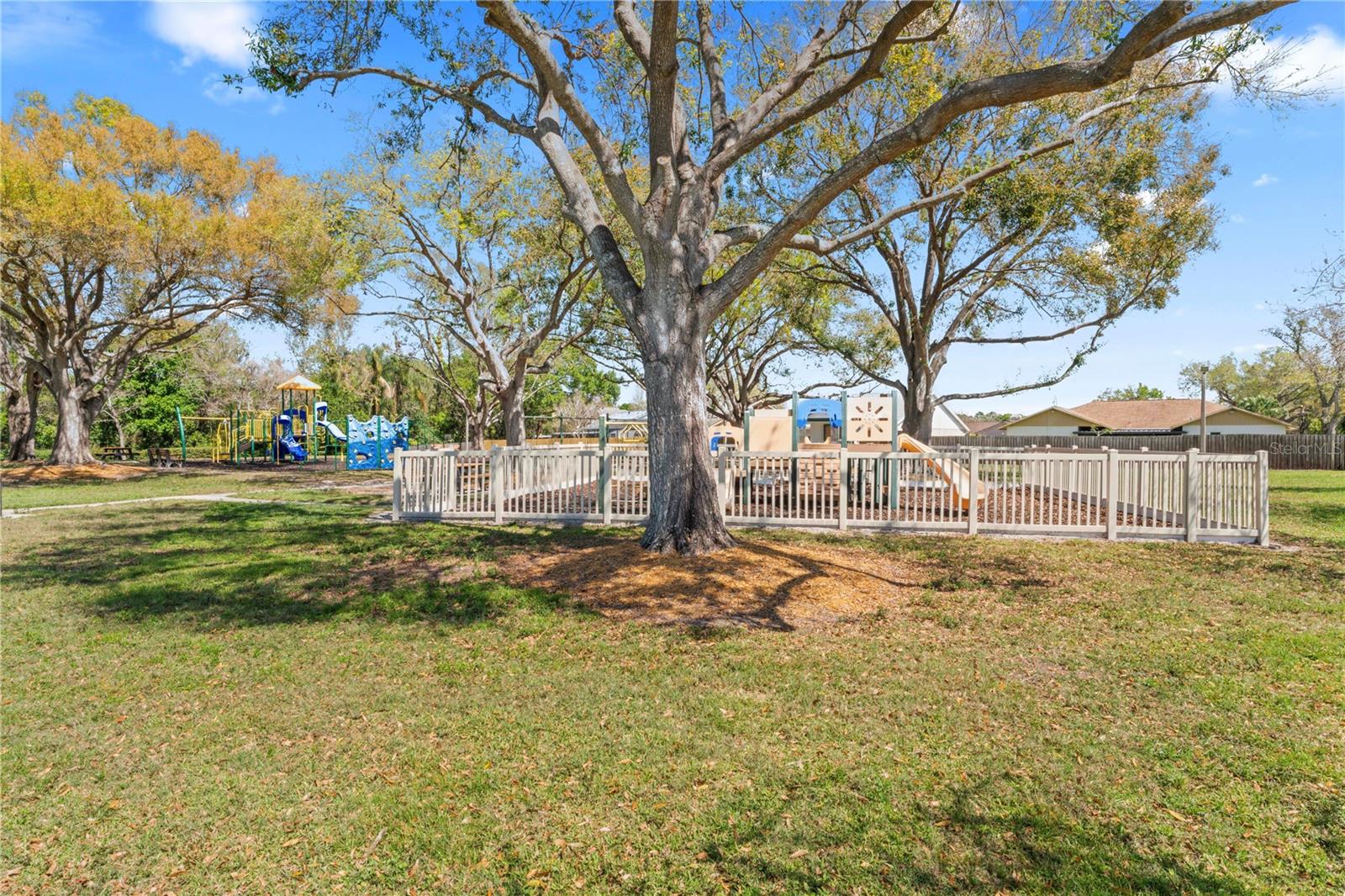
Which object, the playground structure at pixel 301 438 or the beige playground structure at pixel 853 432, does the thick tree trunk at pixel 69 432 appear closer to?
the playground structure at pixel 301 438

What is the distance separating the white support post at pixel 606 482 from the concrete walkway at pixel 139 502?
8256mm

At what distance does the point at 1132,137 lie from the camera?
46.1ft

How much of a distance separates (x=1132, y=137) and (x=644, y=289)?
474 inches

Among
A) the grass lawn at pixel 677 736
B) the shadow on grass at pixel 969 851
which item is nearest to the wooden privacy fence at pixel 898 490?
the grass lawn at pixel 677 736

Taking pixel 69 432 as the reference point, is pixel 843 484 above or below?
below

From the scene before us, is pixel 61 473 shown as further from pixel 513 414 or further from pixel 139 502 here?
pixel 513 414

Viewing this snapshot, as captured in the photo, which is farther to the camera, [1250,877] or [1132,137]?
[1132,137]

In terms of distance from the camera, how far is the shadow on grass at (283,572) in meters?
6.37

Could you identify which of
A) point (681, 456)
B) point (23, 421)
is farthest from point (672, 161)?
point (23, 421)

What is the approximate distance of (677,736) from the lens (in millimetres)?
3730

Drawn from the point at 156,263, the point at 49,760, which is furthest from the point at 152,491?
the point at 49,760

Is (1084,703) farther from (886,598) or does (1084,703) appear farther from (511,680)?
(511,680)

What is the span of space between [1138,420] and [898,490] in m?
50.8

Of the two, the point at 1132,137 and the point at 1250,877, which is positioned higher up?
the point at 1132,137
